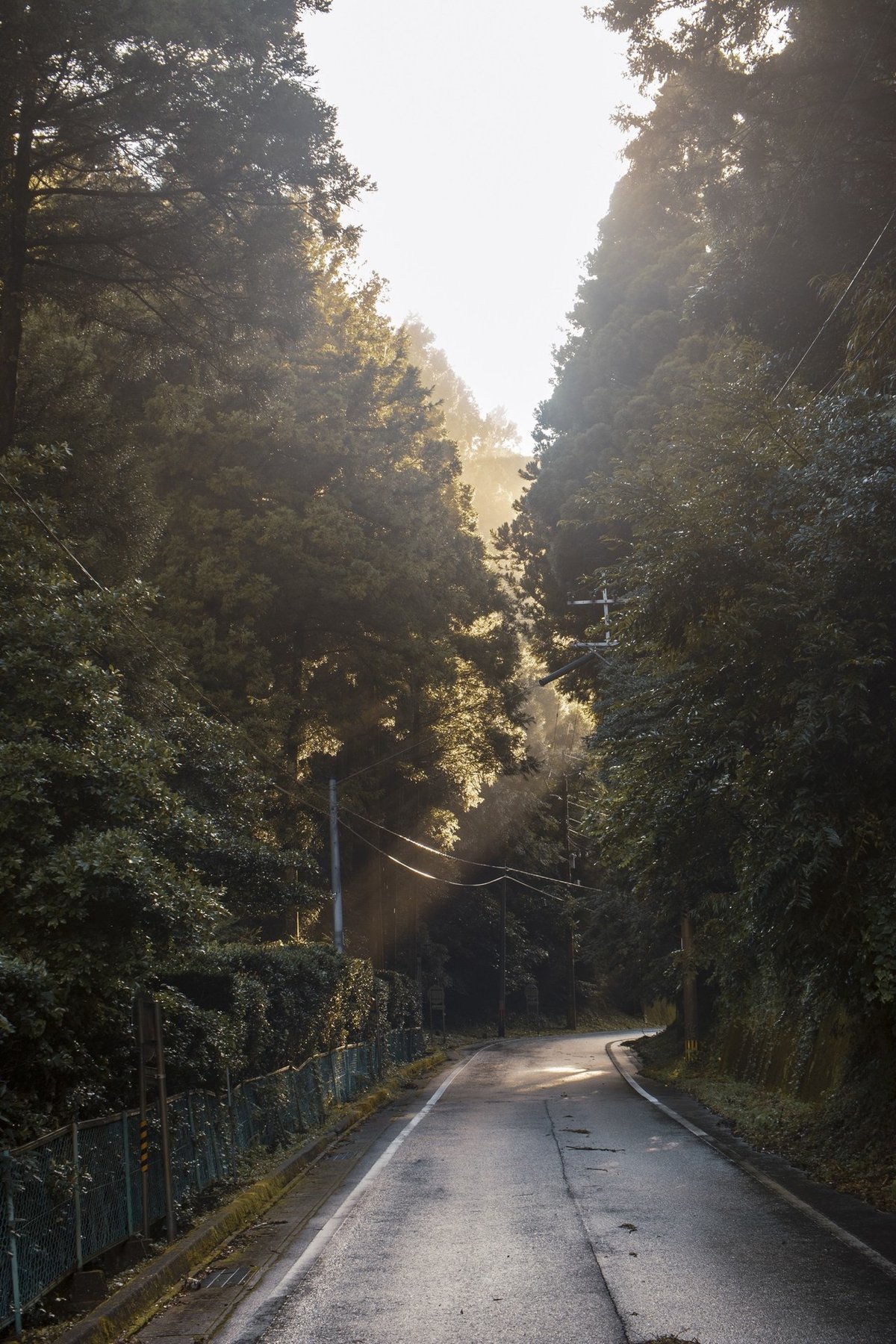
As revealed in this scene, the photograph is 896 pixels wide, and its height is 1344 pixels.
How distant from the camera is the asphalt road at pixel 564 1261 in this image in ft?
22.1

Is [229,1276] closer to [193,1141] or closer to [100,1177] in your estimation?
[100,1177]

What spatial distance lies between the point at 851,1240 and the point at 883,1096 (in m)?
4.33

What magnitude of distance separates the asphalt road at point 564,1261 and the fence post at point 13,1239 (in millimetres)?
1143

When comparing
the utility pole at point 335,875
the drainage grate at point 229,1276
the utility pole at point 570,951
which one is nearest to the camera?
the drainage grate at point 229,1276

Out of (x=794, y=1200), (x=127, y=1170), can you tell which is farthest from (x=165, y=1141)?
(x=794, y=1200)

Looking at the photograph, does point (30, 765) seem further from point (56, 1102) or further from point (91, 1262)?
point (91, 1262)

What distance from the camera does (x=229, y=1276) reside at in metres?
8.98

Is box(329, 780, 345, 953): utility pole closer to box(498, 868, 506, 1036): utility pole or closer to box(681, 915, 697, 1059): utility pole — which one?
box(681, 915, 697, 1059): utility pole

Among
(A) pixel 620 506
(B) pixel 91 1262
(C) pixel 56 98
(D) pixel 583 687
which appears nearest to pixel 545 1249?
(B) pixel 91 1262

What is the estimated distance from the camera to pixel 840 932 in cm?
1052

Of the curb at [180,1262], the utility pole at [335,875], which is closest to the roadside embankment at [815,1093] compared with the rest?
the curb at [180,1262]

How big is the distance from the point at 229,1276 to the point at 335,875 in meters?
20.1

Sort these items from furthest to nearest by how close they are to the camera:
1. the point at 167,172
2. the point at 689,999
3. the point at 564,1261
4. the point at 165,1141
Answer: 1. the point at 689,999
2. the point at 167,172
3. the point at 165,1141
4. the point at 564,1261

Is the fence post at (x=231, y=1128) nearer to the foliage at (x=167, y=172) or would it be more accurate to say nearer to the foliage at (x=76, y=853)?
the foliage at (x=76, y=853)
